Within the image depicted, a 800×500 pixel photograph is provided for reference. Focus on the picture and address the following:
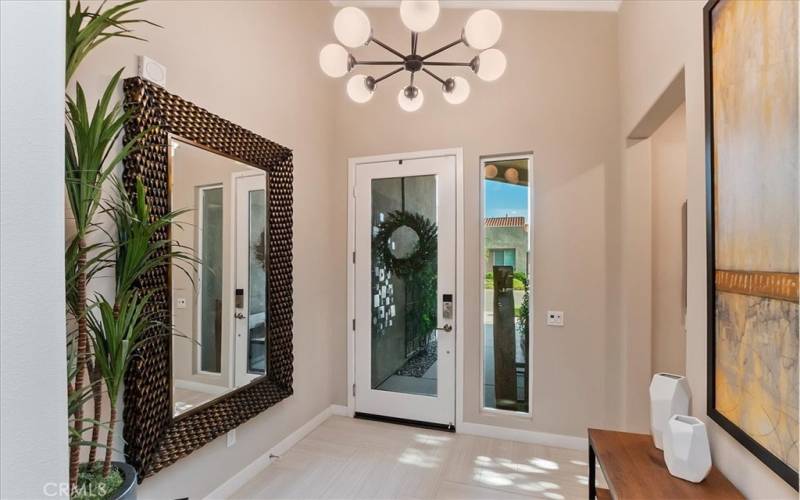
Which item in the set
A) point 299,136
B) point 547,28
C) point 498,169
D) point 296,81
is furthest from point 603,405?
point 296,81

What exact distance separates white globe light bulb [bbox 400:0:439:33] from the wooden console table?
1.89 meters

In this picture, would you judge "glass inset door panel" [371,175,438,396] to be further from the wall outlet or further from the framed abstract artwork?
the framed abstract artwork

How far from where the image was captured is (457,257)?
3119 millimetres

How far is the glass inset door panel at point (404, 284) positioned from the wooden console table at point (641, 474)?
170cm

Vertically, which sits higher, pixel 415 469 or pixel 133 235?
pixel 133 235

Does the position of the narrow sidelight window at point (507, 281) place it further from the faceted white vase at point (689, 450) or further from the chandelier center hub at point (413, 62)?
the faceted white vase at point (689, 450)

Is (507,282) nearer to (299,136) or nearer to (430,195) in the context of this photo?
(430,195)

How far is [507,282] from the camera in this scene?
306 centimetres

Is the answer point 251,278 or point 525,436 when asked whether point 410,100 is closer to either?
point 251,278

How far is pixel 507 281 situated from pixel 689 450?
1892 mm

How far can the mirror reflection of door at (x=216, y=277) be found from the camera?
192 cm

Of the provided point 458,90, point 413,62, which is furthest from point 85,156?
point 458,90

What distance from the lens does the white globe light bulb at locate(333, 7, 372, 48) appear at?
163 cm

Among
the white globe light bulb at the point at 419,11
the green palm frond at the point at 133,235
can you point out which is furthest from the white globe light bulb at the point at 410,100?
the green palm frond at the point at 133,235
